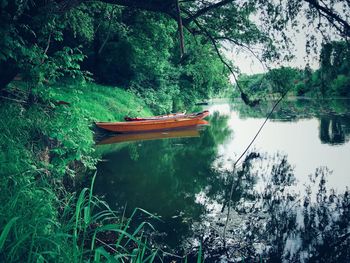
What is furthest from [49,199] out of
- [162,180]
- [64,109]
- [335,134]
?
[335,134]

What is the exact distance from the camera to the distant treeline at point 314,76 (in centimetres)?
448

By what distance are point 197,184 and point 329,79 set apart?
3832 mm

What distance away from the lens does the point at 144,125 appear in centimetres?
1477

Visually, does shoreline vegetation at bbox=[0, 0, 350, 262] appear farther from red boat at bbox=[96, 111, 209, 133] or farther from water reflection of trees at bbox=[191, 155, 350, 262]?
red boat at bbox=[96, 111, 209, 133]

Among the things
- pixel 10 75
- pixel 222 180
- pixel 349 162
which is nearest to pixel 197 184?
pixel 222 180

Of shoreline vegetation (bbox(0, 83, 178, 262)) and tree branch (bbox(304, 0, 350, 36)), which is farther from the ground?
tree branch (bbox(304, 0, 350, 36))

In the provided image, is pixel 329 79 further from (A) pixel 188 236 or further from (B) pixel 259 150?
(B) pixel 259 150

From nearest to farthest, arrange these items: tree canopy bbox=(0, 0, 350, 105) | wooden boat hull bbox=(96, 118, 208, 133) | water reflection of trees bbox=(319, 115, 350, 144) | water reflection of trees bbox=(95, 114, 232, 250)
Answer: tree canopy bbox=(0, 0, 350, 105) → water reflection of trees bbox=(95, 114, 232, 250) → water reflection of trees bbox=(319, 115, 350, 144) → wooden boat hull bbox=(96, 118, 208, 133)

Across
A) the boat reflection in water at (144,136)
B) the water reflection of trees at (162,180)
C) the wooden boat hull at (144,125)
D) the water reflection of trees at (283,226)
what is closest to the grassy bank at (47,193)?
the water reflection of trees at (162,180)

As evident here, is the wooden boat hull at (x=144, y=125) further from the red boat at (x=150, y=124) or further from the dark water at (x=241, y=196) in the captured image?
the dark water at (x=241, y=196)

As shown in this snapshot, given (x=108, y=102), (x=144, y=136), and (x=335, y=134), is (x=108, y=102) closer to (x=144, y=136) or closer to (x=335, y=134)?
(x=144, y=136)

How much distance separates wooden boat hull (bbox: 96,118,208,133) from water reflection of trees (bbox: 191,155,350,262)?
27.6ft

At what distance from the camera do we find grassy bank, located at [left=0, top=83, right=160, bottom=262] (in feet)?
7.23

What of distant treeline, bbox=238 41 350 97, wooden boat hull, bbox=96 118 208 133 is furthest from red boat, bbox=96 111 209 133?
distant treeline, bbox=238 41 350 97
